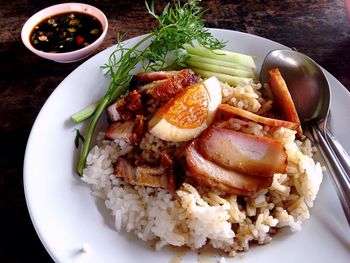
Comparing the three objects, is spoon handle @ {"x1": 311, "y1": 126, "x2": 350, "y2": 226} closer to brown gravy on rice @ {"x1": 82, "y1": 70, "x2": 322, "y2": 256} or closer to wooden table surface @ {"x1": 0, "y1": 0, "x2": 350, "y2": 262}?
brown gravy on rice @ {"x1": 82, "y1": 70, "x2": 322, "y2": 256}

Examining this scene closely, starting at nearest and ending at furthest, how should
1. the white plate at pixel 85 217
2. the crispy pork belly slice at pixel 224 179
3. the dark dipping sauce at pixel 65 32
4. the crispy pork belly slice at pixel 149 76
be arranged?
1. the white plate at pixel 85 217
2. the crispy pork belly slice at pixel 224 179
3. the crispy pork belly slice at pixel 149 76
4. the dark dipping sauce at pixel 65 32

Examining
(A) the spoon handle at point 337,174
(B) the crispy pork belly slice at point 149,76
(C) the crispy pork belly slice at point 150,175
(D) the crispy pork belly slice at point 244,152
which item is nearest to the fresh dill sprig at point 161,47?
(B) the crispy pork belly slice at point 149,76

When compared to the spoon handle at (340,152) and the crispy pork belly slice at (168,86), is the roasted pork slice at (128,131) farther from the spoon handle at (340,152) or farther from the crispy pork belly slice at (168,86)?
the spoon handle at (340,152)

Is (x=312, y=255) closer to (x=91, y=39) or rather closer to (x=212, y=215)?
(x=212, y=215)

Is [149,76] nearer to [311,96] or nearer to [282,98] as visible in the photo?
[282,98]

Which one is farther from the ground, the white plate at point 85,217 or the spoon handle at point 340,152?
the spoon handle at point 340,152

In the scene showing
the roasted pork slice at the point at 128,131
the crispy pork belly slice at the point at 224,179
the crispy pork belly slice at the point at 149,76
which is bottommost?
the roasted pork slice at the point at 128,131

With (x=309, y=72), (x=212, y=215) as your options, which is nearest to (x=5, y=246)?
(x=212, y=215)
